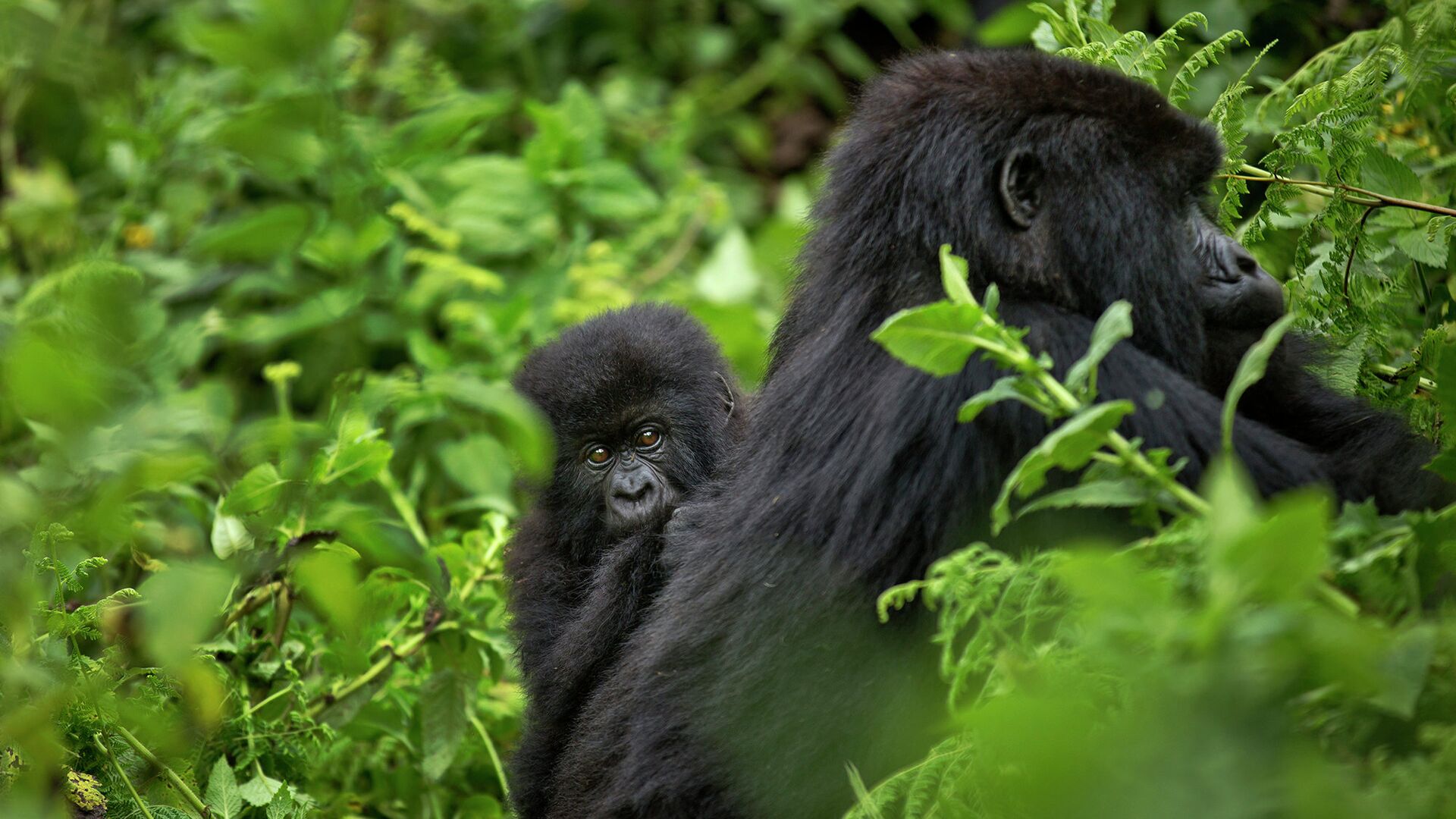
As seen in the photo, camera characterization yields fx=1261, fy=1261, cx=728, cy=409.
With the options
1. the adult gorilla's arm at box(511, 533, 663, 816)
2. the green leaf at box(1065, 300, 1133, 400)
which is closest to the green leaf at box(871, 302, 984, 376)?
the green leaf at box(1065, 300, 1133, 400)

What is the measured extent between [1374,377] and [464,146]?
279 cm

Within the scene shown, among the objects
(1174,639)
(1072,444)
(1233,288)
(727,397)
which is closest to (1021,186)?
(1233,288)

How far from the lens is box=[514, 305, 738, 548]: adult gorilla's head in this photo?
8.72 feet

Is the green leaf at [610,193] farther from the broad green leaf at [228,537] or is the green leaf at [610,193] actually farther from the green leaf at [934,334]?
the green leaf at [934,334]

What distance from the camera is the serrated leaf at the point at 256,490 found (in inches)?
80.4

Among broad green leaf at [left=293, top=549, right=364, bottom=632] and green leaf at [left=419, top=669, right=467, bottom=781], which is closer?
broad green leaf at [left=293, top=549, right=364, bottom=632]

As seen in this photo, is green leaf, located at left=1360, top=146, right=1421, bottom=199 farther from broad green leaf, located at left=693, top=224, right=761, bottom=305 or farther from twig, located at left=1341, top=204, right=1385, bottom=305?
broad green leaf, located at left=693, top=224, right=761, bottom=305

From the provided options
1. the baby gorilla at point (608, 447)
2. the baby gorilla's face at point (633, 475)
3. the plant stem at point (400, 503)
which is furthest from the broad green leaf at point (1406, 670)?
the plant stem at point (400, 503)

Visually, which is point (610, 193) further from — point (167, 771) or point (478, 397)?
point (478, 397)

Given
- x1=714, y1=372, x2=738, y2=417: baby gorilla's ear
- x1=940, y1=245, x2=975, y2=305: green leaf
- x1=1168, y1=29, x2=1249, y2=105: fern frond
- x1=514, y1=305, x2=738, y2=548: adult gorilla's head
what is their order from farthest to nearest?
x1=714, y1=372, x2=738, y2=417: baby gorilla's ear → x1=514, y1=305, x2=738, y2=548: adult gorilla's head → x1=1168, y1=29, x2=1249, y2=105: fern frond → x1=940, y1=245, x2=975, y2=305: green leaf

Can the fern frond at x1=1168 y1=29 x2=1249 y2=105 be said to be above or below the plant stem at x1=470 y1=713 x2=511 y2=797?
above

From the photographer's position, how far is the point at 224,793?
205 cm

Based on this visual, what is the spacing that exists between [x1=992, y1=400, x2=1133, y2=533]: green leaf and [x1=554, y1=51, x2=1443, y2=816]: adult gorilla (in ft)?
1.15

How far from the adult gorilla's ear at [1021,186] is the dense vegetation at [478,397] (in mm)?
278
